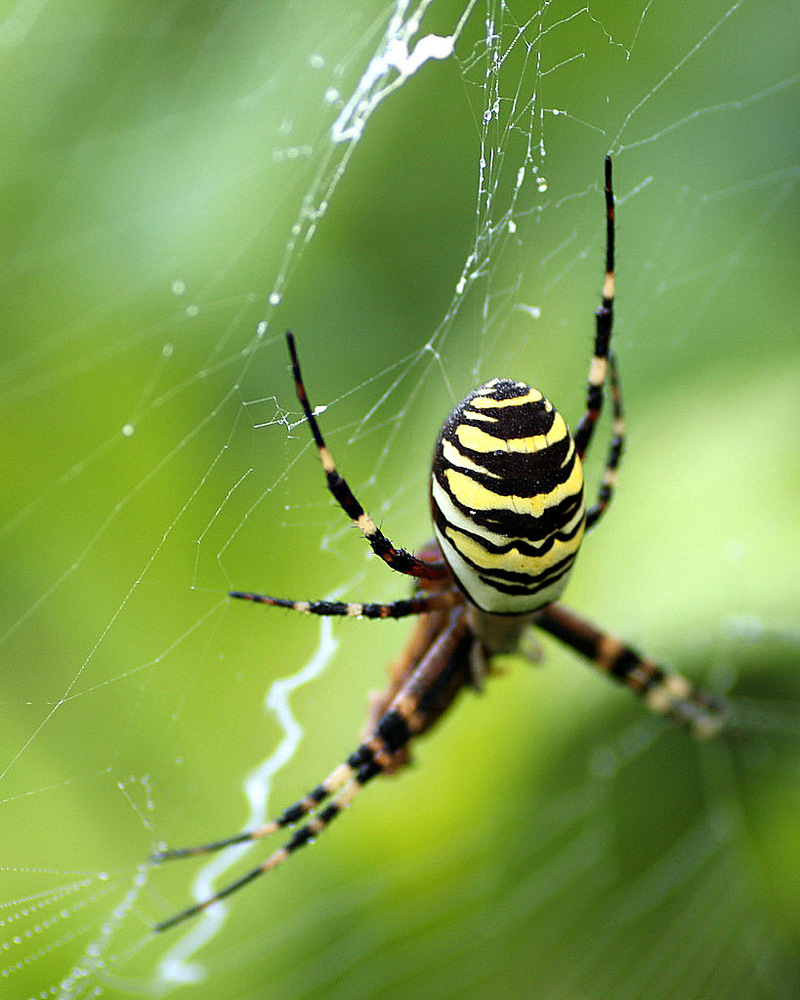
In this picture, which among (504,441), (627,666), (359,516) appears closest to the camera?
(504,441)

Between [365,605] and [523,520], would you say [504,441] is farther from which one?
[365,605]

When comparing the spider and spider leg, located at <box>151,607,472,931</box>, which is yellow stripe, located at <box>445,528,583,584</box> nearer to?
the spider

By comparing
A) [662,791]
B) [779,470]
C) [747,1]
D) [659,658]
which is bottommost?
[662,791]

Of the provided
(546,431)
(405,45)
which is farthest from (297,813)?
(405,45)

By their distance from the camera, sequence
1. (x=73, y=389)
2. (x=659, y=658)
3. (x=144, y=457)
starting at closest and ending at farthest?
(x=144, y=457), (x=73, y=389), (x=659, y=658)

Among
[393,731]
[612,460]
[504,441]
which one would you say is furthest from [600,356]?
[393,731]

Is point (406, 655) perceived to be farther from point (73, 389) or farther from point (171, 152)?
point (171, 152)
